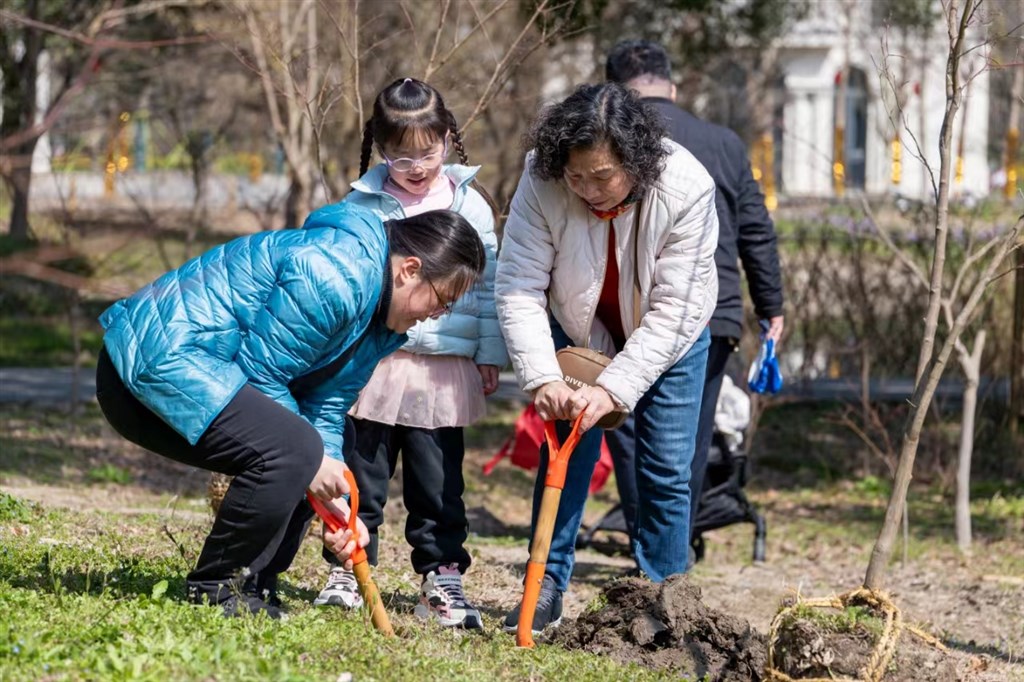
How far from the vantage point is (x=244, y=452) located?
3514 mm

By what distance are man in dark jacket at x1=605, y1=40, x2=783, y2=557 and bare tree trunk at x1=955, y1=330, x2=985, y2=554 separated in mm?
1571

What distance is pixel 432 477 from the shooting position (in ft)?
14.2

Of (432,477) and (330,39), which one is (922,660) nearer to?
(432,477)

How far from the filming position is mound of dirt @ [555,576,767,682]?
3.95 meters

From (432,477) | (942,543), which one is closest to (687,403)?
(432,477)

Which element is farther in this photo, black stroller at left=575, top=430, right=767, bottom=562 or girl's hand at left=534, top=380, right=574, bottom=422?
black stroller at left=575, top=430, right=767, bottom=562

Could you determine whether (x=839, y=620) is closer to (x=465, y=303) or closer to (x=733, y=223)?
(x=465, y=303)

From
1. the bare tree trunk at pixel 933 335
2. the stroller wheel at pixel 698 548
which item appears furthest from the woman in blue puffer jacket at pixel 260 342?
the stroller wheel at pixel 698 548

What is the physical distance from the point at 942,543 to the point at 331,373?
458 centimetres

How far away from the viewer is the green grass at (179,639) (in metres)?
3.06

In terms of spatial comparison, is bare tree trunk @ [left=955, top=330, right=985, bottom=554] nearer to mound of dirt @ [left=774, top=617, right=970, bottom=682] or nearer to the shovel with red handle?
mound of dirt @ [left=774, top=617, right=970, bottom=682]

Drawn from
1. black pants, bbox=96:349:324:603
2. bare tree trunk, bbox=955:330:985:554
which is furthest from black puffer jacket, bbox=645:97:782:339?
black pants, bbox=96:349:324:603

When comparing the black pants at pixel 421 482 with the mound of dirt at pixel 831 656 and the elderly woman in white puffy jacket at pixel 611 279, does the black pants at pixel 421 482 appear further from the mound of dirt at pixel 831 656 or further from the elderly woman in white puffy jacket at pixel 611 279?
the mound of dirt at pixel 831 656

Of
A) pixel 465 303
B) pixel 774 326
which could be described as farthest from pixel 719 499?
pixel 465 303
